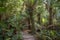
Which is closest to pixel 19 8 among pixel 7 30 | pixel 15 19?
pixel 15 19

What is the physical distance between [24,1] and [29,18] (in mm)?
420

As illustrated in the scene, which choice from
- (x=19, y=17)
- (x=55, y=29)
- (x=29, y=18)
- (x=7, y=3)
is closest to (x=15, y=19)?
(x=19, y=17)

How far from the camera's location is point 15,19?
Answer: 3.44 m

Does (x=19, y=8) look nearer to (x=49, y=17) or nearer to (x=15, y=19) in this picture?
(x=15, y=19)

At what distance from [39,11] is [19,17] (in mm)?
636

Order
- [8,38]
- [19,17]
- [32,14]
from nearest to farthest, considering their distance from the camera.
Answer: [8,38] < [19,17] < [32,14]

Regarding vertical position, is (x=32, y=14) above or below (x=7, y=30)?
above

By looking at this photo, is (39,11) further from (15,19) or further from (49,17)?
(15,19)

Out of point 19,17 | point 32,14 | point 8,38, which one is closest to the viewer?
point 8,38

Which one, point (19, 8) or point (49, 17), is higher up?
point (19, 8)

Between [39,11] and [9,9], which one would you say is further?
[39,11]

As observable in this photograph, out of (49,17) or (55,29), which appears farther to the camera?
(49,17)

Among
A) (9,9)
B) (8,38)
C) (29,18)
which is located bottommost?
(8,38)

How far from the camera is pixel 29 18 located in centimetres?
401
